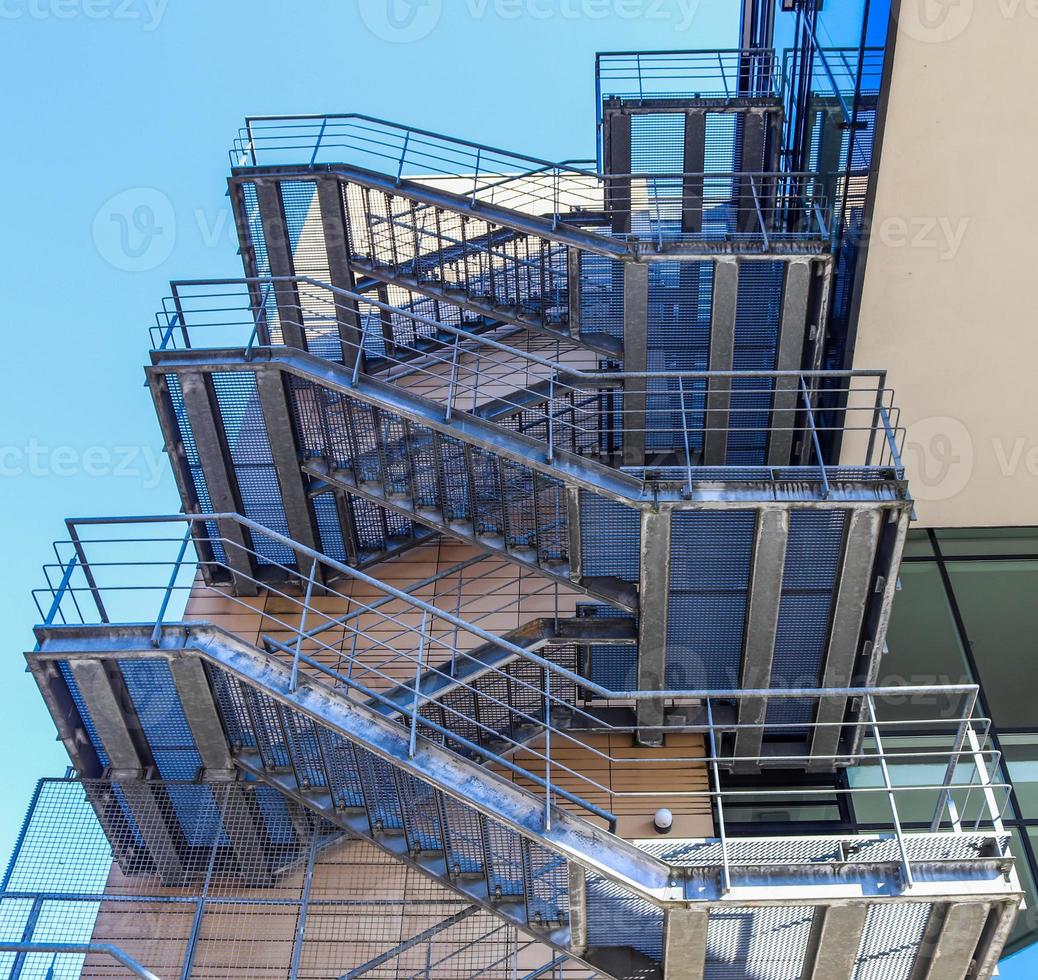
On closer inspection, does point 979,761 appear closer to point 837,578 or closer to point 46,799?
point 837,578

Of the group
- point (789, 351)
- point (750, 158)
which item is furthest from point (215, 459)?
point (750, 158)

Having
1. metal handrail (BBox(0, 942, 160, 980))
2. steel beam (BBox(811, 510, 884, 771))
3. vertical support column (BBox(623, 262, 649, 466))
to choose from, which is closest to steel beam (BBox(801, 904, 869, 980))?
steel beam (BBox(811, 510, 884, 771))

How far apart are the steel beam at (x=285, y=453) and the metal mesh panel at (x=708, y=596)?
4.41 m

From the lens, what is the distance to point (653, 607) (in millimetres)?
11742

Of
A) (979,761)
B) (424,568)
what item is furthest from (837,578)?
(424,568)

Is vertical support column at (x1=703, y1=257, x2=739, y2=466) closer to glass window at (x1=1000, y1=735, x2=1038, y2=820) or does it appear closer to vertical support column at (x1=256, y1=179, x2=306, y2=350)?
glass window at (x1=1000, y1=735, x2=1038, y2=820)

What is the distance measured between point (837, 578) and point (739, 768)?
8.46 feet

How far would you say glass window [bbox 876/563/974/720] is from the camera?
13750 millimetres

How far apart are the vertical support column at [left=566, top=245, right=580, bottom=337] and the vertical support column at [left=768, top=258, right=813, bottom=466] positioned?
239 centimetres

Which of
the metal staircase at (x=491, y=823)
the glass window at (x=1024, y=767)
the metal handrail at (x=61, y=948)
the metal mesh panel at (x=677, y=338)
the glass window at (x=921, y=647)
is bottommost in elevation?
the glass window at (x=1024, y=767)

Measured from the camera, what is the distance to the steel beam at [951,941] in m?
9.52

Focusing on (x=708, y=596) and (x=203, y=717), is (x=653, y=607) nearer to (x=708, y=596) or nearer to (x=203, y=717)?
(x=708, y=596)

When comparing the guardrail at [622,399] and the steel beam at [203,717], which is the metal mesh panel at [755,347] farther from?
the steel beam at [203,717]

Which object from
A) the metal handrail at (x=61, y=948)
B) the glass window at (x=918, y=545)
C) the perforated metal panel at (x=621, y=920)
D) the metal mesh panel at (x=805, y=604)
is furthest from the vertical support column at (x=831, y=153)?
the metal handrail at (x=61, y=948)
